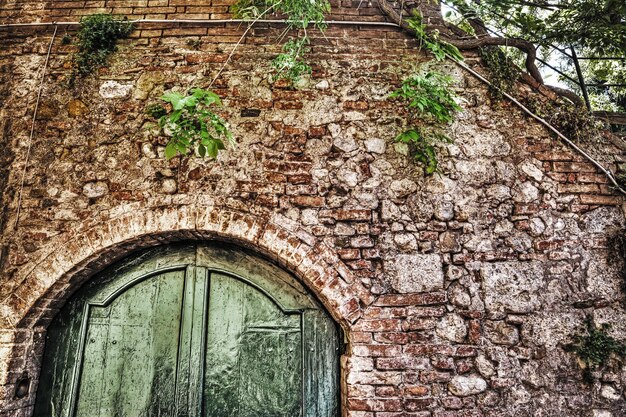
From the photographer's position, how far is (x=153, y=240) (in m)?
2.71

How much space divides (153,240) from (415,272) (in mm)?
1796

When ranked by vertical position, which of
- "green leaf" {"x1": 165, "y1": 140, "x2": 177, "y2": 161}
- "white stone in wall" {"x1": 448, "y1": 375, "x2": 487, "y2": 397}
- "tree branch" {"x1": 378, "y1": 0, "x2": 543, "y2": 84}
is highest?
"tree branch" {"x1": 378, "y1": 0, "x2": 543, "y2": 84}

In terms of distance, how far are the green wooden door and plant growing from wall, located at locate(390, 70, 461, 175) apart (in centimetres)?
130

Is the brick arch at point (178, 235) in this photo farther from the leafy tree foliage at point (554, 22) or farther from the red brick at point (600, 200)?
the leafy tree foliage at point (554, 22)

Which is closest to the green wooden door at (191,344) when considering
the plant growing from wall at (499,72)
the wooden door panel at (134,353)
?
the wooden door panel at (134,353)

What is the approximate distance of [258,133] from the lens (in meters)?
2.84

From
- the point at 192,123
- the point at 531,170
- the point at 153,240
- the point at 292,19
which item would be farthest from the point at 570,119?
the point at 153,240

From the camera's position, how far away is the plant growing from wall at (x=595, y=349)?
8.11 feet

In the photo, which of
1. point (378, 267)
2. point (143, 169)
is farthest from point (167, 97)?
point (378, 267)

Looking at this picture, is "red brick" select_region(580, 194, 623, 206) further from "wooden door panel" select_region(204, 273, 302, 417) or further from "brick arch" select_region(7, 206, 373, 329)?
"wooden door panel" select_region(204, 273, 302, 417)

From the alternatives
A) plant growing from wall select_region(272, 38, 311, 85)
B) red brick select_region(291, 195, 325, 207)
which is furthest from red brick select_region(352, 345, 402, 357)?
plant growing from wall select_region(272, 38, 311, 85)

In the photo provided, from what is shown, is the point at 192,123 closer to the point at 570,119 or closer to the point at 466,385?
the point at 466,385

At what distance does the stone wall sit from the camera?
2479mm

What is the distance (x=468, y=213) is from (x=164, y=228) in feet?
6.82
